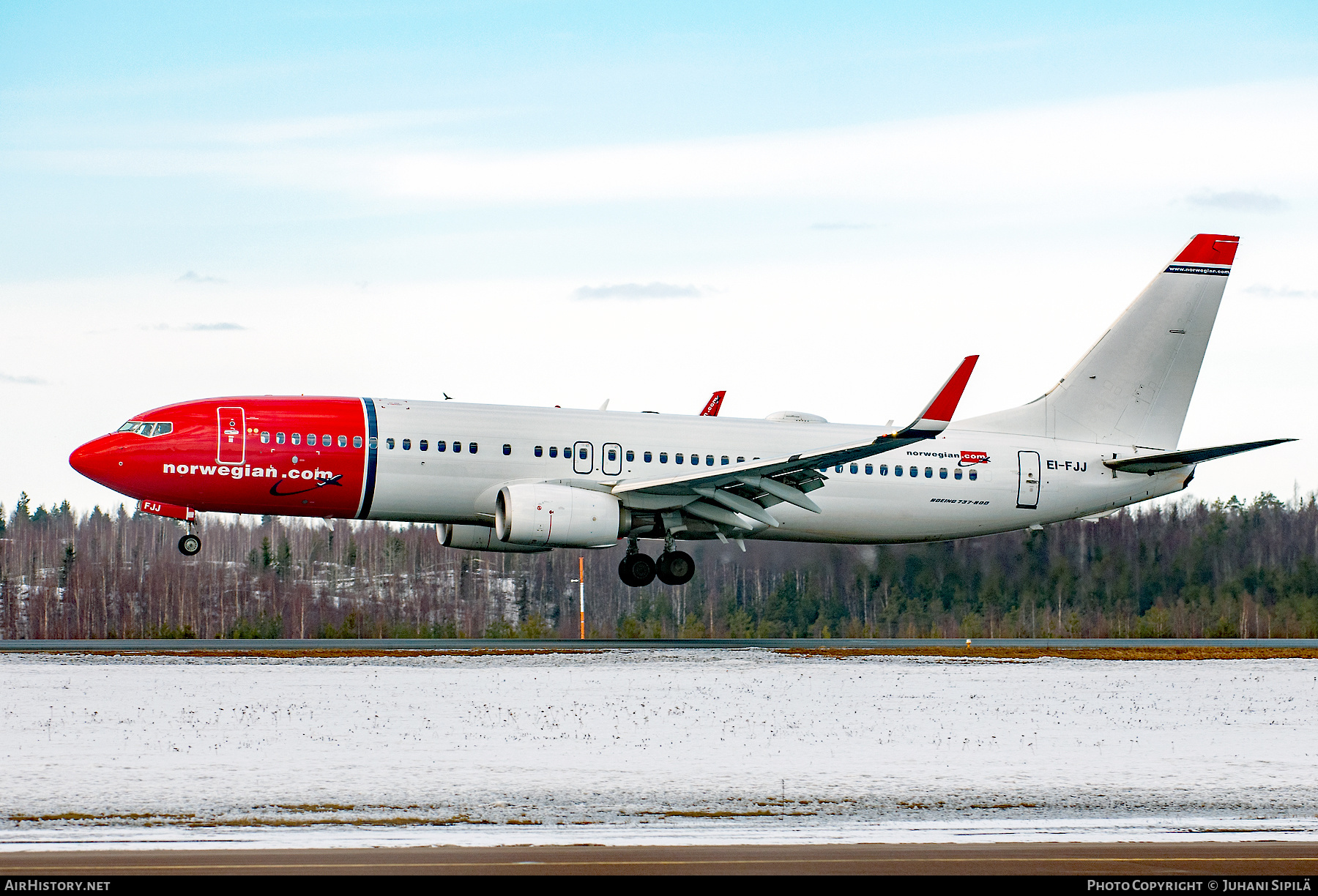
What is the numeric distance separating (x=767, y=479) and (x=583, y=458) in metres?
4.42

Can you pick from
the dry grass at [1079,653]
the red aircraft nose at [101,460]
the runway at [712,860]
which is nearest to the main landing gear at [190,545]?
the red aircraft nose at [101,460]

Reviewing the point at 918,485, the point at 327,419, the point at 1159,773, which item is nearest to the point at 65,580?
the point at 327,419

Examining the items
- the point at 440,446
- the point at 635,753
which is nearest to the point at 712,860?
the point at 635,753

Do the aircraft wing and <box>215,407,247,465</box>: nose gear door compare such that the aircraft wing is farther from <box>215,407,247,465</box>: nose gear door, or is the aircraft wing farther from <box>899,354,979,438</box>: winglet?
<box>215,407,247,465</box>: nose gear door

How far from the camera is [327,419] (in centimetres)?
3459

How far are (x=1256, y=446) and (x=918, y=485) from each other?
8.26 metres

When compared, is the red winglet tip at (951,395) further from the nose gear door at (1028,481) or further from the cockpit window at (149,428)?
the cockpit window at (149,428)

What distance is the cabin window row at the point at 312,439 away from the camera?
1337 inches

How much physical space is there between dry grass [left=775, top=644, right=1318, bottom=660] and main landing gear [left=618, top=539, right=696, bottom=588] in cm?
348

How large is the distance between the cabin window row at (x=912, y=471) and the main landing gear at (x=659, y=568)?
4.44 m

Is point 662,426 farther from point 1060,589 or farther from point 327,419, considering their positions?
point 1060,589

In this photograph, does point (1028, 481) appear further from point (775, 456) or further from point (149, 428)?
point (149, 428)

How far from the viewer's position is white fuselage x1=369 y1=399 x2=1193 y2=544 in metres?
35.1

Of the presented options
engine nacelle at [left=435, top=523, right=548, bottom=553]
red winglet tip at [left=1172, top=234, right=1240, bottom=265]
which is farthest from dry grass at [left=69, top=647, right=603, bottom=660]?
red winglet tip at [left=1172, top=234, right=1240, bottom=265]
